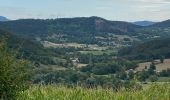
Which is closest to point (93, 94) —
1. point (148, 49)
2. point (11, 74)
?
point (11, 74)

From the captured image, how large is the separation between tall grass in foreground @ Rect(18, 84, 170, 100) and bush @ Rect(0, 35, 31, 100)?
0.52 metres

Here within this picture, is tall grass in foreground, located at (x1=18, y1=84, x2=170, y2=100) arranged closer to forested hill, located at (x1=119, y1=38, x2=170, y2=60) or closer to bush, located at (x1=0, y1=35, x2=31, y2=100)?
bush, located at (x1=0, y1=35, x2=31, y2=100)

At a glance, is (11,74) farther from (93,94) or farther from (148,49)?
(148,49)

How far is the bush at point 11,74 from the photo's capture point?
7.53 metres

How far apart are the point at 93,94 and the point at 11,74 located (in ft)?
6.37

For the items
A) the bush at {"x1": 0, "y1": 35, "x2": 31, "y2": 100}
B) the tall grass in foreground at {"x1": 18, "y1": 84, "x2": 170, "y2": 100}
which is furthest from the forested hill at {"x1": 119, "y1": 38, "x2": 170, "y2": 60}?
the bush at {"x1": 0, "y1": 35, "x2": 31, "y2": 100}

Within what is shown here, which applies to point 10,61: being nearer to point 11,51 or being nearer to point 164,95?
point 11,51

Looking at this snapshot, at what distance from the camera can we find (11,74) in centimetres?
760

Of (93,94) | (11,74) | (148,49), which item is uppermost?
(11,74)

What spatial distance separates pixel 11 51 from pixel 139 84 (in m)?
3.26

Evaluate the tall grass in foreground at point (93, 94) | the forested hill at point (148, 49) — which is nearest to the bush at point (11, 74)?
the tall grass in foreground at point (93, 94)

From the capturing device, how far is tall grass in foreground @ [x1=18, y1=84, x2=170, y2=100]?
8508mm

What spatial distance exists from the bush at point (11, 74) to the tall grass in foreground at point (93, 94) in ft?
1.72

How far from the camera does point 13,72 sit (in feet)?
25.1
